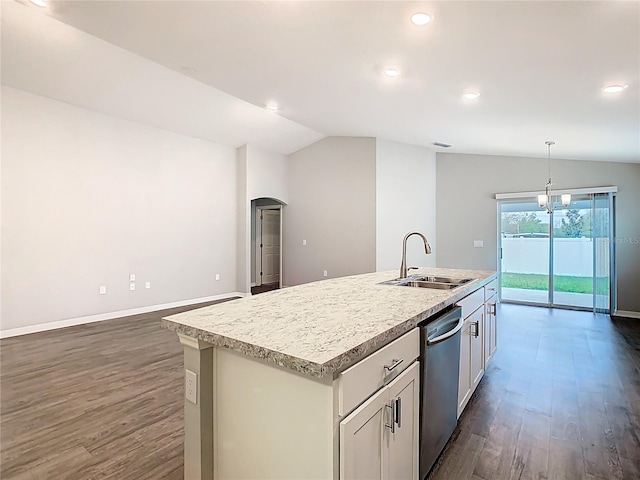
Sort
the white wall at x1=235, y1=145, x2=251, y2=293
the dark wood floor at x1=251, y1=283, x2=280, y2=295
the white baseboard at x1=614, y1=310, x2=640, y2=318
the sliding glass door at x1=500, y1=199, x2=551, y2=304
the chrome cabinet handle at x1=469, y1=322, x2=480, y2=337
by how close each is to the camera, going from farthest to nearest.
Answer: the dark wood floor at x1=251, y1=283, x2=280, y2=295 → the white wall at x1=235, y1=145, x2=251, y2=293 → the sliding glass door at x1=500, y1=199, x2=551, y2=304 → the white baseboard at x1=614, y1=310, x2=640, y2=318 → the chrome cabinet handle at x1=469, y1=322, x2=480, y2=337

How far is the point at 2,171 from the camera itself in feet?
14.4

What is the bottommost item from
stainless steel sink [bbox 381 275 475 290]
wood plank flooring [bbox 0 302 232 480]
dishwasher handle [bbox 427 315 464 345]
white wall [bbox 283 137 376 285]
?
wood plank flooring [bbox 0 302 232 480]

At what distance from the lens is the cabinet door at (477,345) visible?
2.47 m

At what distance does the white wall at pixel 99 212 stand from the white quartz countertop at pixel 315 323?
4299mm

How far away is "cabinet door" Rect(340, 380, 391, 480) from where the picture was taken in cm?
109

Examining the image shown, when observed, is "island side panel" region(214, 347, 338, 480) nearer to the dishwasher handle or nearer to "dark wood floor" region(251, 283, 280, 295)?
the dishwasher handle

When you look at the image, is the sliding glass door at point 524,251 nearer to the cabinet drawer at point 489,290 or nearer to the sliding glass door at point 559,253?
the sliding glass door at point 559,253

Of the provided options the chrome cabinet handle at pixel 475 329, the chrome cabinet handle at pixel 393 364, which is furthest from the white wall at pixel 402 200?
the chrome cabinet handle at pixel 393 364

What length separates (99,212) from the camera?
17.4 ft

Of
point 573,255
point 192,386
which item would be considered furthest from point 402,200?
point 192,386

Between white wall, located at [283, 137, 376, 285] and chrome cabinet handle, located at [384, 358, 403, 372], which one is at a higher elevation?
white wall, located at [283, 137, 376, 285]

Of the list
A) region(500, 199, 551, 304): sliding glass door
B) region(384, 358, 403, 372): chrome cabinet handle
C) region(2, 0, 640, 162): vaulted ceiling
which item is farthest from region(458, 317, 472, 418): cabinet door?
region(500, 199, 551, 304): sliding glass door

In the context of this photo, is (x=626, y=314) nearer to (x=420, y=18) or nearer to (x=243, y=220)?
(x=420, y=18)

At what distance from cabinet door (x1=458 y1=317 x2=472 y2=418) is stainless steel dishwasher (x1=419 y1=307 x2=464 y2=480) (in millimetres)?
152
